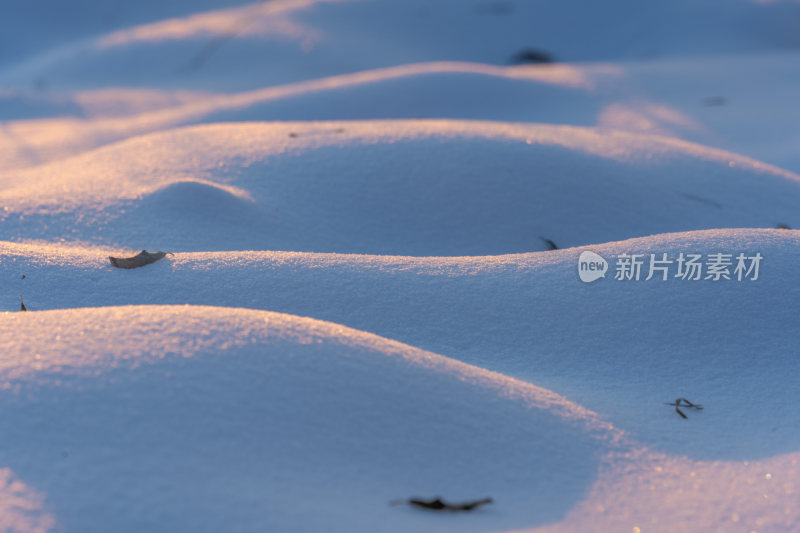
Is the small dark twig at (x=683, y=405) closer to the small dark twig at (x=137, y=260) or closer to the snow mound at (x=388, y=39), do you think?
the small dark twig at (x=137, y=260)

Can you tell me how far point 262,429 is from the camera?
97 centimetres

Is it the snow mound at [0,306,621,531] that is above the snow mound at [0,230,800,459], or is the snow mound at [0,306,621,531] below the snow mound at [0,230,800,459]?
below

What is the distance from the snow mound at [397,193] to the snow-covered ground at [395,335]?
11 mm

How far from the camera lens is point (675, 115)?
13.5 feet

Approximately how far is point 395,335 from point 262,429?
510mm

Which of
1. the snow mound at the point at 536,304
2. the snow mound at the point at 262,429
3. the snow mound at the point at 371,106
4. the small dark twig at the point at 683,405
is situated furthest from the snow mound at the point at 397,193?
the snow mound at the point at 371,106

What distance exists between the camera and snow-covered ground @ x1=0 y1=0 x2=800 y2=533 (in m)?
0.92

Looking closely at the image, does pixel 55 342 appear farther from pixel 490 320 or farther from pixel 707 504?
pixel 707 504

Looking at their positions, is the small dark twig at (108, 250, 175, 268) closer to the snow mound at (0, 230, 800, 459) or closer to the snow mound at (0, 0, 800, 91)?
the snow mound at (0, 230, 800, 459)

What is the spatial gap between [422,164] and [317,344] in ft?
4.23

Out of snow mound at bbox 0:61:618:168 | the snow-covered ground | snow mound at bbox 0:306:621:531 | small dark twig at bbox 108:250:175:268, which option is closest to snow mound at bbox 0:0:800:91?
snow mound at bbox 0:61:618:168

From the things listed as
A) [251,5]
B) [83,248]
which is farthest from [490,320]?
[251,5]

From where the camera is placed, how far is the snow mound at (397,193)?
1.97 m

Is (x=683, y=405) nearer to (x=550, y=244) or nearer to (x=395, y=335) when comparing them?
(x=395, y=335)
